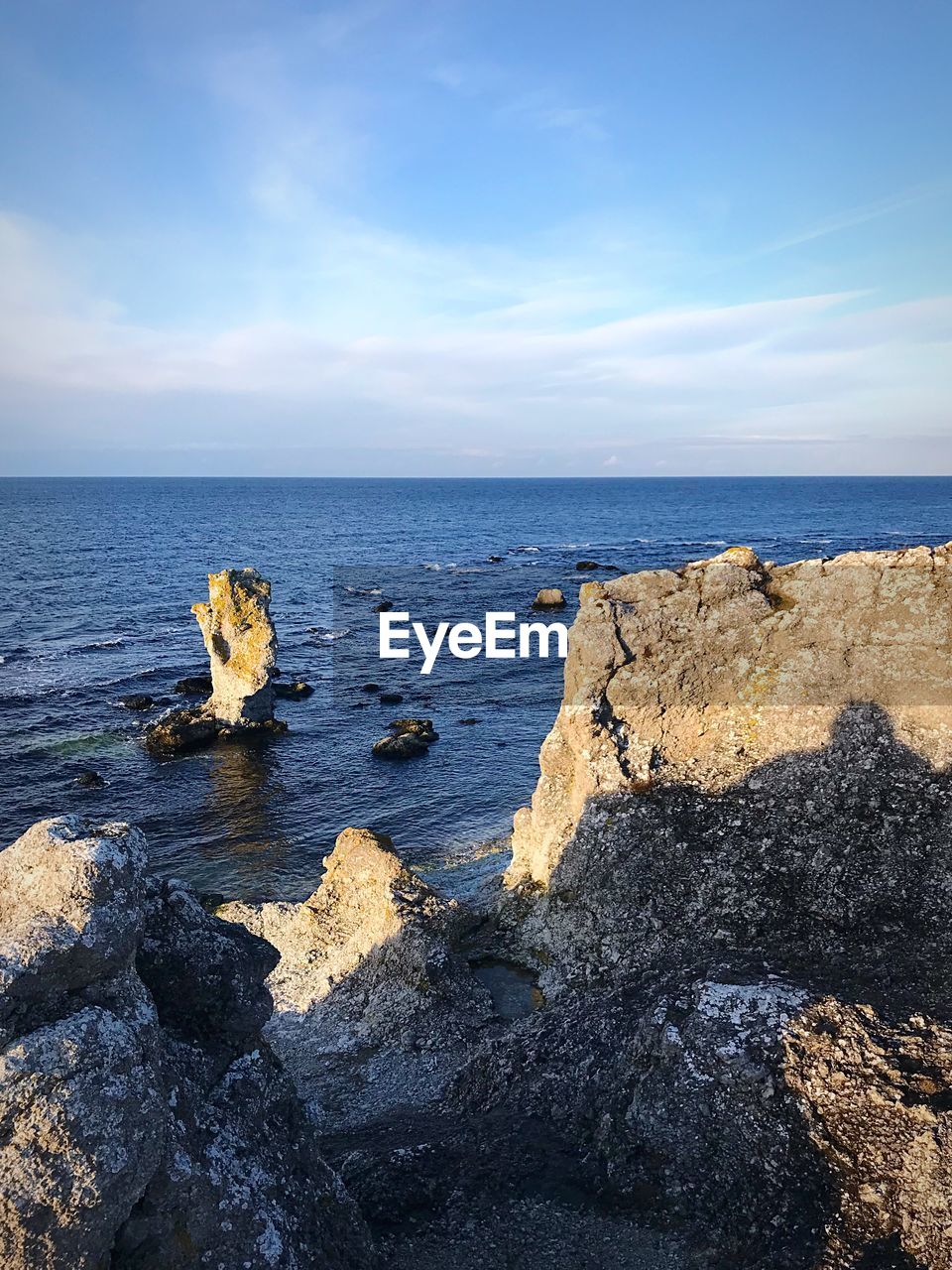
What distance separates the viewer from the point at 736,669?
21.7m

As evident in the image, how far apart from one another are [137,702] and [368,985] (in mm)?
45196

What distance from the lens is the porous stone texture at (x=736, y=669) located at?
65.4 ft

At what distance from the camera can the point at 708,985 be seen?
15078 mm

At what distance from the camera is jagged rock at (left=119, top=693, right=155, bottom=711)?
60750 millimetres

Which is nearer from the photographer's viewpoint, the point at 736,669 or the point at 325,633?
the point at 736,669

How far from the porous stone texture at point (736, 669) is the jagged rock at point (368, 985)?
13.0 ft

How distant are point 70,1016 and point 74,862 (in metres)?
1.77

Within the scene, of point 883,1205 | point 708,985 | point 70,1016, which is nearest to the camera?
point 70,1016

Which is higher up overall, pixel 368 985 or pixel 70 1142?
pixel 70 1142

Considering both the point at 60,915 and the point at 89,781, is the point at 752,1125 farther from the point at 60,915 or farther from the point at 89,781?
the point at 89,781

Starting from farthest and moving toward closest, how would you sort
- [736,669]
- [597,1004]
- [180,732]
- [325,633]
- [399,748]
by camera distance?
[325,633]
[180,732]
[399,748]
[736,669]
[597,1004]

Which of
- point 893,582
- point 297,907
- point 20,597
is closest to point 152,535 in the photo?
point 20,597

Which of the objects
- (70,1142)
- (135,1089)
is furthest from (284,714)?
(70,1142)

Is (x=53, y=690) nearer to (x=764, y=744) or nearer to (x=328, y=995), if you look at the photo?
(x=328, y=995)
